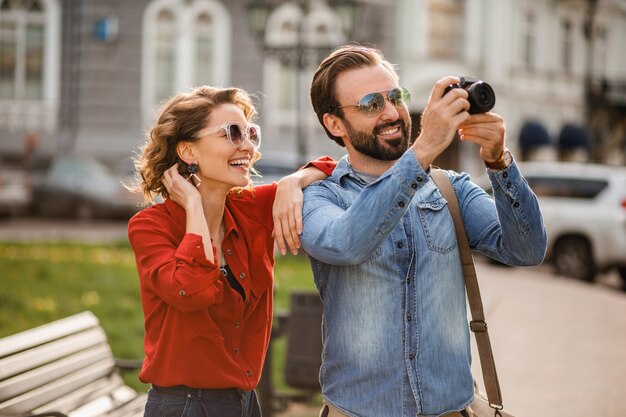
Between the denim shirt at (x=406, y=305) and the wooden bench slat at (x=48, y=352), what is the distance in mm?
1888

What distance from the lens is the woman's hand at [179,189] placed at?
3135 millimetres

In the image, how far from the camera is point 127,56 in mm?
27484

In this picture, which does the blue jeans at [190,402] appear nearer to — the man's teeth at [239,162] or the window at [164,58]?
the man's teeth at [239,162]

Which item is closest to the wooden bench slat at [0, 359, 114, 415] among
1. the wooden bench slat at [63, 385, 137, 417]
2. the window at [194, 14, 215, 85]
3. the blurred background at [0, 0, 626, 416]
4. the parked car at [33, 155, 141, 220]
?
the wooden bench slat at [63, 385, 137, 417]

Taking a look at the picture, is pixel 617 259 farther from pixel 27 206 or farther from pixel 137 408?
pixel 27 206

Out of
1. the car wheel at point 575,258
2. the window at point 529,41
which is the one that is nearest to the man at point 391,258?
the car wheel at point 575,258

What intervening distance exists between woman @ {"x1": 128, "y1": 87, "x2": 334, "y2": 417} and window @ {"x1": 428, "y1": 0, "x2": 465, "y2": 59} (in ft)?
97.6

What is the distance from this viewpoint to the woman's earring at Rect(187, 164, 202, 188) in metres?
3.25

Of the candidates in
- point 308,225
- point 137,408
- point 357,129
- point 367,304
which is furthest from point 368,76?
point 137,408

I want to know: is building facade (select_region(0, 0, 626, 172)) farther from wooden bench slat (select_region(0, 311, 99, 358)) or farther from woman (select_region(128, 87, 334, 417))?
woman (select_region(128, 87, 334, 417))

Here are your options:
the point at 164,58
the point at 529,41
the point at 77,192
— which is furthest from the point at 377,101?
the point at 529,41

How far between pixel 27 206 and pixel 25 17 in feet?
24.6

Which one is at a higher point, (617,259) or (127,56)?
(127,56)

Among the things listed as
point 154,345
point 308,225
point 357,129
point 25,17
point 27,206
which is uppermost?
point 25,17
